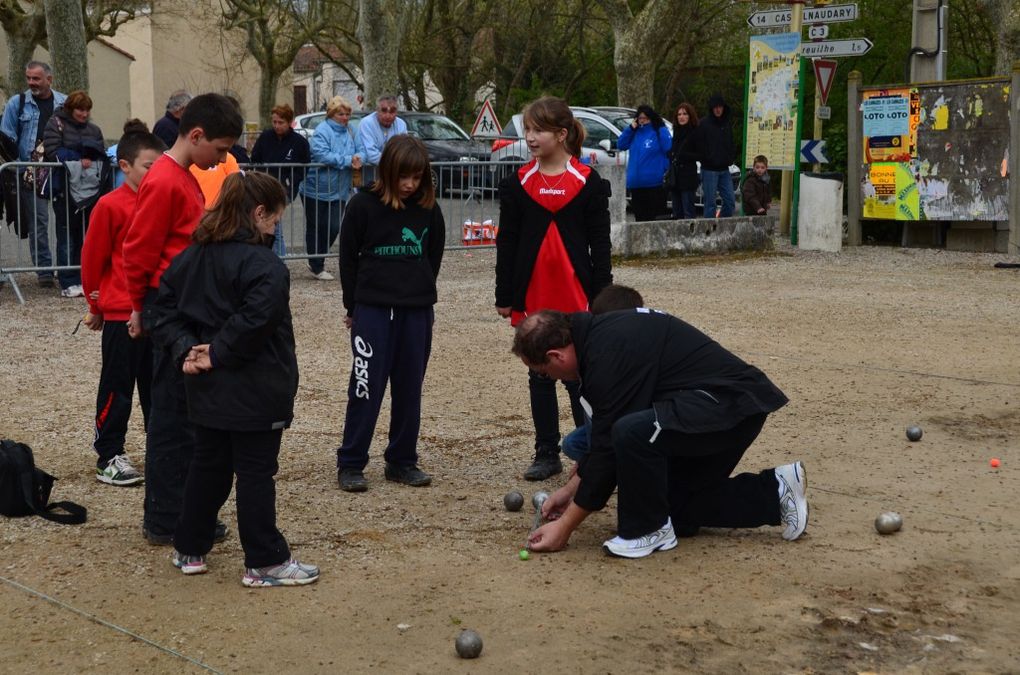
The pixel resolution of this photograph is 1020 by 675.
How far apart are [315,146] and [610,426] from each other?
29.9 feet

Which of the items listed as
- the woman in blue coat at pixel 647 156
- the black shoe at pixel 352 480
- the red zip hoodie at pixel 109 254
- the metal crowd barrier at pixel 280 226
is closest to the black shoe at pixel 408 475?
the black shoe at pixel 352 480

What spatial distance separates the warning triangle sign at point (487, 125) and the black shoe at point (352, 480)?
15.7 meters

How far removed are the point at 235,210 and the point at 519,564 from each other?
5.66 ft

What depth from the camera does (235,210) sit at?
4637 millimetres

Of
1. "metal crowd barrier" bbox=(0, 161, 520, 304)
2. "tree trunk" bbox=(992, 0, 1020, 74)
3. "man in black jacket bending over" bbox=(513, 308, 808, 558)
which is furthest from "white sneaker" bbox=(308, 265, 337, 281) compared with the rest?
"tree trunk" bbox=(992, 0, 1020, 74)

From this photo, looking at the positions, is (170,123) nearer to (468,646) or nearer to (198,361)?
(198,361)

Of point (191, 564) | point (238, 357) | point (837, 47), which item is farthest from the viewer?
point (837, 47)

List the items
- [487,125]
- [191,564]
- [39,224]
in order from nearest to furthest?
[191,564] < [39,224] < [487,125]

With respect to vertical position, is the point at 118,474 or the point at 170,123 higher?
the point at 170,123

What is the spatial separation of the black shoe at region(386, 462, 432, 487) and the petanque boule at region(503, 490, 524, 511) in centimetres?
55

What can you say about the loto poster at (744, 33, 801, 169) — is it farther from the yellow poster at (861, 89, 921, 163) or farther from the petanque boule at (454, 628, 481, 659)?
the petanque boule at (454, 628, 481, 659)

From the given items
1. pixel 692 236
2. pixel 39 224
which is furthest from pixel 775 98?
pixel 39 224

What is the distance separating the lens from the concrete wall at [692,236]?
49.3 feet

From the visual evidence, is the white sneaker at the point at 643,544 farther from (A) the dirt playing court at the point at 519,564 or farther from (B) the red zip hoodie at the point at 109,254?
(B) the red zip hoodie at the point at 109,254
